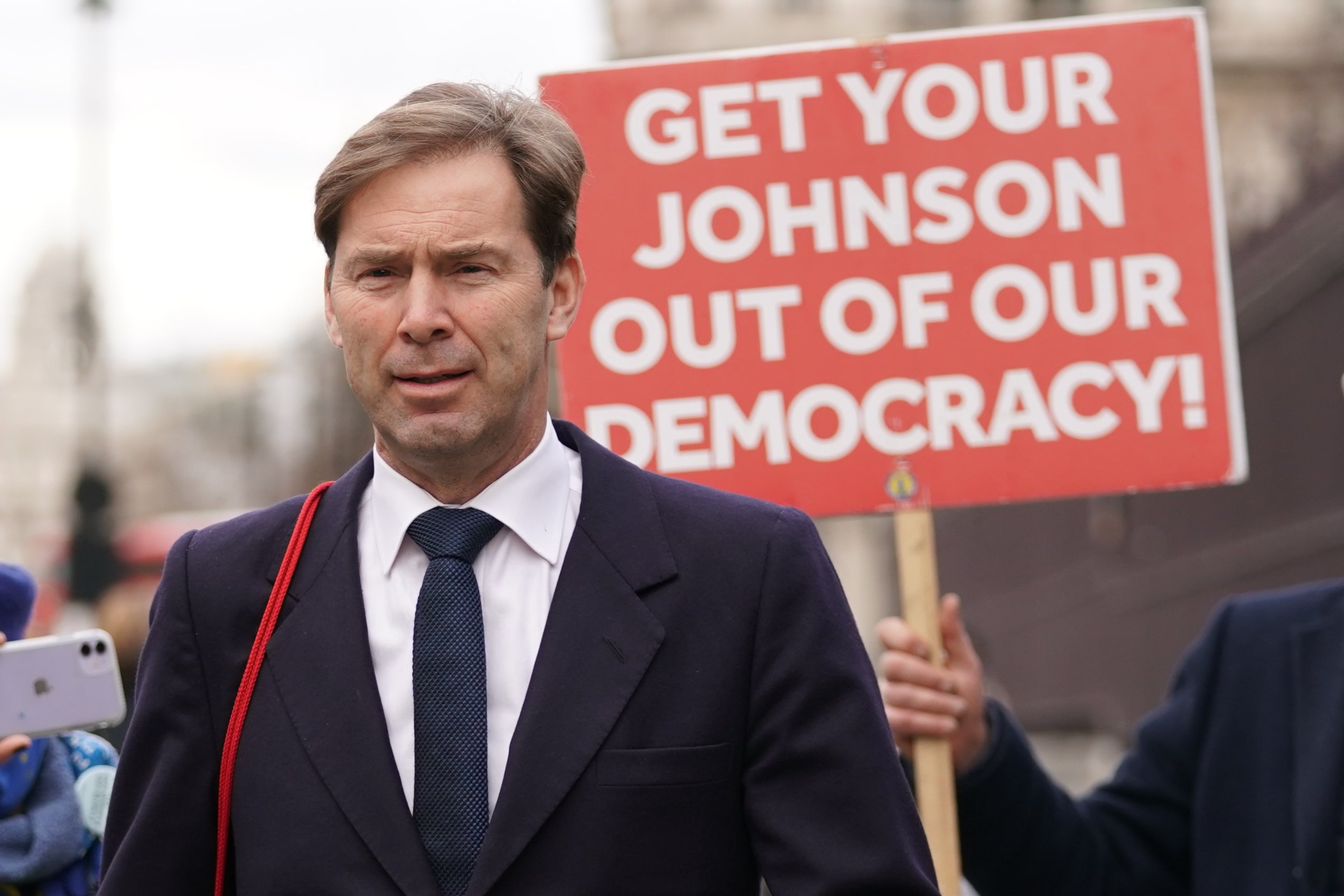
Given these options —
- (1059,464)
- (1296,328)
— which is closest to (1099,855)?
(1059,464)

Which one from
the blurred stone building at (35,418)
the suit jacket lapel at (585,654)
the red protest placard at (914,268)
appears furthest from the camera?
the blurred stone building at (35,418)

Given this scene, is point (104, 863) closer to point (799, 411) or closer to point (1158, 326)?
point (799, 411)

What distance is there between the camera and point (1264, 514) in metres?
15.9

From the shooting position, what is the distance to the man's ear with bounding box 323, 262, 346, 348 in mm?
2924

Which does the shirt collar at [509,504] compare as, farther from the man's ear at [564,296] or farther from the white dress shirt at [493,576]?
the man's ear at [564,296]

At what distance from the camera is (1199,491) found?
17.5 metres

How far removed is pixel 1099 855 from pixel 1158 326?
1.23 meters

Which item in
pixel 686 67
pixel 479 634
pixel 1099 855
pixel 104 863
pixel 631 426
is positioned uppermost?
pixel 686 67

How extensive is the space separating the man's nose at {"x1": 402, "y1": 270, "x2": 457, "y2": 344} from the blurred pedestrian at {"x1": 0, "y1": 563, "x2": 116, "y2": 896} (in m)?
1.24

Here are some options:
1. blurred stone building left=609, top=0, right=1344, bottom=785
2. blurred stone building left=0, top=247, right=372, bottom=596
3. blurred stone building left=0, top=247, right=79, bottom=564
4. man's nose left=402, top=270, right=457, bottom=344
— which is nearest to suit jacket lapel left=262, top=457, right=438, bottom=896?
man's nose left=402, top=270, right=457, bottom=344

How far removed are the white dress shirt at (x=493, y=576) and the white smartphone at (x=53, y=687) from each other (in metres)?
0.91

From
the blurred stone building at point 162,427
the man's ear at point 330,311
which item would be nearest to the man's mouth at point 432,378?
the man's ear at point 330,311

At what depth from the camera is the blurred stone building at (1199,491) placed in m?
14.3

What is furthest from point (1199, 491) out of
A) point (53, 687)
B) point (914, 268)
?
point (53, 687)
